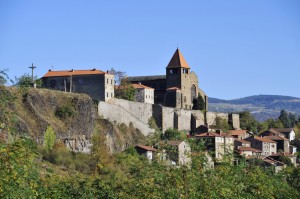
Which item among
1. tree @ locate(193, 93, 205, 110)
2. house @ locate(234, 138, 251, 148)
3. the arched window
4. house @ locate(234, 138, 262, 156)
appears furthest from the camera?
the arched window

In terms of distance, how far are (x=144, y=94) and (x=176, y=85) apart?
3.88 metres

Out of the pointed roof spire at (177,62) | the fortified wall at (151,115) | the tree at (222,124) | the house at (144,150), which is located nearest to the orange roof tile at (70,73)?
the fortified wall at (151,115)

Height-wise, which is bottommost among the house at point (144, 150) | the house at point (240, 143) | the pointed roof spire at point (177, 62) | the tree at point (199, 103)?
the house at point (240, 143)

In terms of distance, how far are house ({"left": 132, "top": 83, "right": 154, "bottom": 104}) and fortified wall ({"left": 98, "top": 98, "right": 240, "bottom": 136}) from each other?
15.2 feet

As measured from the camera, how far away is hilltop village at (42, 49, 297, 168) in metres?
64.4

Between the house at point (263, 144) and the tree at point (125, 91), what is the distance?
1418cm

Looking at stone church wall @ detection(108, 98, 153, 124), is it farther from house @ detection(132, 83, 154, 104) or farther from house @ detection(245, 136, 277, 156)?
house @ detection(245, 136, 277, 156)

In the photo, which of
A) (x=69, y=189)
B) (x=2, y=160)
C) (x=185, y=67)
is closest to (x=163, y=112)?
(x=185, y=67)

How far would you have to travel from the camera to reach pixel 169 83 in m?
80.4

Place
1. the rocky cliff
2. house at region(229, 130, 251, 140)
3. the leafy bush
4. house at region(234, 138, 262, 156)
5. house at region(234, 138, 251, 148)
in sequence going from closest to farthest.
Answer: the rocky cliff, the leafy bush, house at region(234, 138, 262, 156), house at region(234, 138, 251, 148), house at region(229, 130, 251, 140)

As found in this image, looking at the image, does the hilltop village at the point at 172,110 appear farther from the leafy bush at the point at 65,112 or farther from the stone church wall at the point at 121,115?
the leafy bush at the point at 65,112

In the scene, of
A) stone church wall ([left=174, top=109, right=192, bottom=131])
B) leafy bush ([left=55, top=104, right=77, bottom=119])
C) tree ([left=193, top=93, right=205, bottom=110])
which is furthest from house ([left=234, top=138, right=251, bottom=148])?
leafy bush ([left=55, top=104, right=77, bottom=119])

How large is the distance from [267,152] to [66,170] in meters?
36.7

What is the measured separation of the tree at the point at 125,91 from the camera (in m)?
72.8
